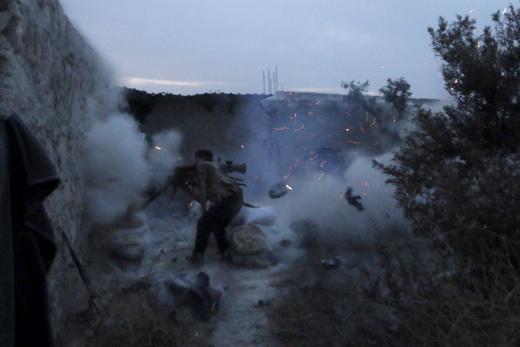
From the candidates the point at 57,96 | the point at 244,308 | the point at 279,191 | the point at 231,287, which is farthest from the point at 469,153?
the point at 279,191

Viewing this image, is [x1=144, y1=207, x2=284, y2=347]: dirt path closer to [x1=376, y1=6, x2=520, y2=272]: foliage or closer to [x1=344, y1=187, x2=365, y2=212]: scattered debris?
[x1=344, y1=187, x2=365, y2=212]: scattered debris

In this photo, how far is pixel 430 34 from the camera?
15.9 feet

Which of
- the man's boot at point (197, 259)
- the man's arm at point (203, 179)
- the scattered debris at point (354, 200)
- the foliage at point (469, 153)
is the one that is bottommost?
the man's boot at point (197, 259)

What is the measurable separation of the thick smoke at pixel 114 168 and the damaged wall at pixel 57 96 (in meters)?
0.27

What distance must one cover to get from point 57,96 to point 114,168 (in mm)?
1572

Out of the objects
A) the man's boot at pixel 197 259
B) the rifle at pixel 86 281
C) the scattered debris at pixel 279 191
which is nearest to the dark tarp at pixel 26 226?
the rifle at pixel 86 281

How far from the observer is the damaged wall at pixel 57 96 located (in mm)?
3508

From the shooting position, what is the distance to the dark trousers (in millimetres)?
7086

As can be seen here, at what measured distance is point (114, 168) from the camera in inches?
244

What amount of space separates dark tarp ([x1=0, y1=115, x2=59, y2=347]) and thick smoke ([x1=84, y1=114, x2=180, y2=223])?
3.84 meters

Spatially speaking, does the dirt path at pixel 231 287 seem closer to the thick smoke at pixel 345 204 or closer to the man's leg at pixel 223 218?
the man's leg at pixel 223 218

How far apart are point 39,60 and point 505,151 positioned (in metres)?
3.69

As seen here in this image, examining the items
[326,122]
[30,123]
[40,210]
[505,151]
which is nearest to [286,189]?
[326,122]

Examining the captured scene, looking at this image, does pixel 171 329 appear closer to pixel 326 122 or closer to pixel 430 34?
pixel 430 34
